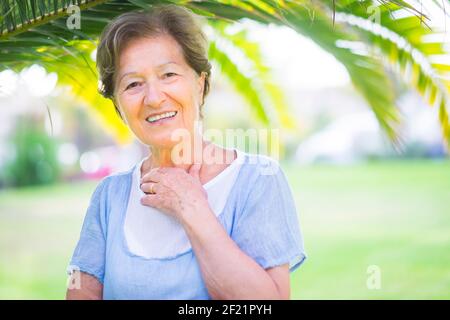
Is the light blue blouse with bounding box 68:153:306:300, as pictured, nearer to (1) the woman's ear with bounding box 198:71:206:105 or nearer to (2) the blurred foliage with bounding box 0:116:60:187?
(1) the woman's ear with bounding box 198:71:206:105

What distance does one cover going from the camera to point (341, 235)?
1066 cm

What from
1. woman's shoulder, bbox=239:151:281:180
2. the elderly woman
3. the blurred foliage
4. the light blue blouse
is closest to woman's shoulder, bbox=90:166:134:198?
the elderly woman

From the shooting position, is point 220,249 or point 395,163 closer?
point 220,249

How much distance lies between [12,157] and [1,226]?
4.62m

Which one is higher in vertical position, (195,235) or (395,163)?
(195,235)

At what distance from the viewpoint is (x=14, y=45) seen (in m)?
1.92

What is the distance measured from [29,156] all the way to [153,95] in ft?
50.5

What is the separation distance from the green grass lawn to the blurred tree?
3.84 metres

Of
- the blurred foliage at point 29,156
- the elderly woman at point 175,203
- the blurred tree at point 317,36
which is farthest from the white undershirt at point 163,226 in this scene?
the blurred foliage at point 29,156

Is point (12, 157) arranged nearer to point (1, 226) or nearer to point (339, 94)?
point (1, 226)

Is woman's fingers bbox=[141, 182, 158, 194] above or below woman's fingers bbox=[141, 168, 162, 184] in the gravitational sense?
below

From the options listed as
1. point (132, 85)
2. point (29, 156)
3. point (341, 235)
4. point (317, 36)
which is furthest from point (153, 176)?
point (29, 156)

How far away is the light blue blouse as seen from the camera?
1.63 m

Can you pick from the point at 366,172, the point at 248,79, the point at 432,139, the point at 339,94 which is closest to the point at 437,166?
the point at 432,139
